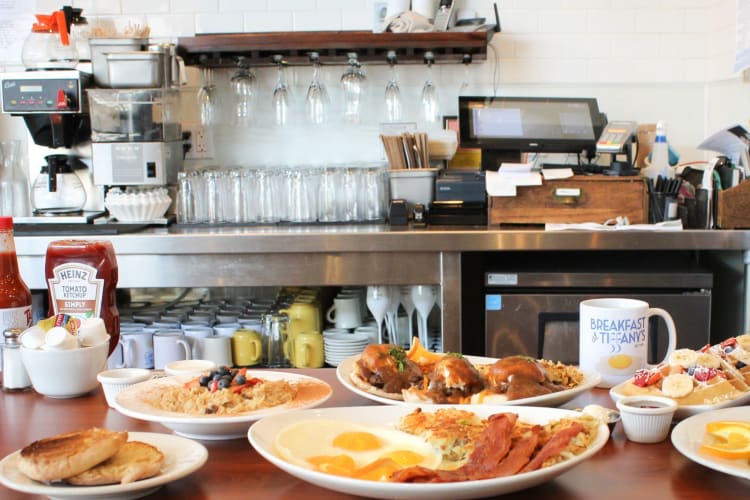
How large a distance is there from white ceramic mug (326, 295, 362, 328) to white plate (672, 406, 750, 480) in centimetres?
223

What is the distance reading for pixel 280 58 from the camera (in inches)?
152

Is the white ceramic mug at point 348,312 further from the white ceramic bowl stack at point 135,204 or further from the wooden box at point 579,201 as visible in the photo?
the white ceramic bowl stack at point 135,204

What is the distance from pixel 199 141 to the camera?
13.4 feet

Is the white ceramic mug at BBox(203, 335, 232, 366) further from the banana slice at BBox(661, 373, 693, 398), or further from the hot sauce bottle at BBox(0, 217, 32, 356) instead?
the banana slice at BBox(661, 373, 693, 398)

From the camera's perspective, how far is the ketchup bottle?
1.76 metres

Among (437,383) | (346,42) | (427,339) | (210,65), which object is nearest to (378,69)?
(346,42)

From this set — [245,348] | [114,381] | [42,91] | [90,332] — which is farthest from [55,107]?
[114,381]

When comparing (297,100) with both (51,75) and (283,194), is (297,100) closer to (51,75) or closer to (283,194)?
(283,194)

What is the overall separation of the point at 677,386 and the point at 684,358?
0.27 feet

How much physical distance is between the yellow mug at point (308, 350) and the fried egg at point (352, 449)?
2.07m

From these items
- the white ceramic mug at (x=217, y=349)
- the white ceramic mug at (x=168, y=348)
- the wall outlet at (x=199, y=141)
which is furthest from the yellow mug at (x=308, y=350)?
the wall outlet at (x=199, y=141)

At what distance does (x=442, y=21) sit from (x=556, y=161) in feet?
2.62

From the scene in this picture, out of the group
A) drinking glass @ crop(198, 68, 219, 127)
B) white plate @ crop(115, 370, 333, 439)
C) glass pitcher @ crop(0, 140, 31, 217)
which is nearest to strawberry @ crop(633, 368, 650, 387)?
white plate @ crop(115, 370, 333, 439)

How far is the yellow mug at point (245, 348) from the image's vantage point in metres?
3.29
